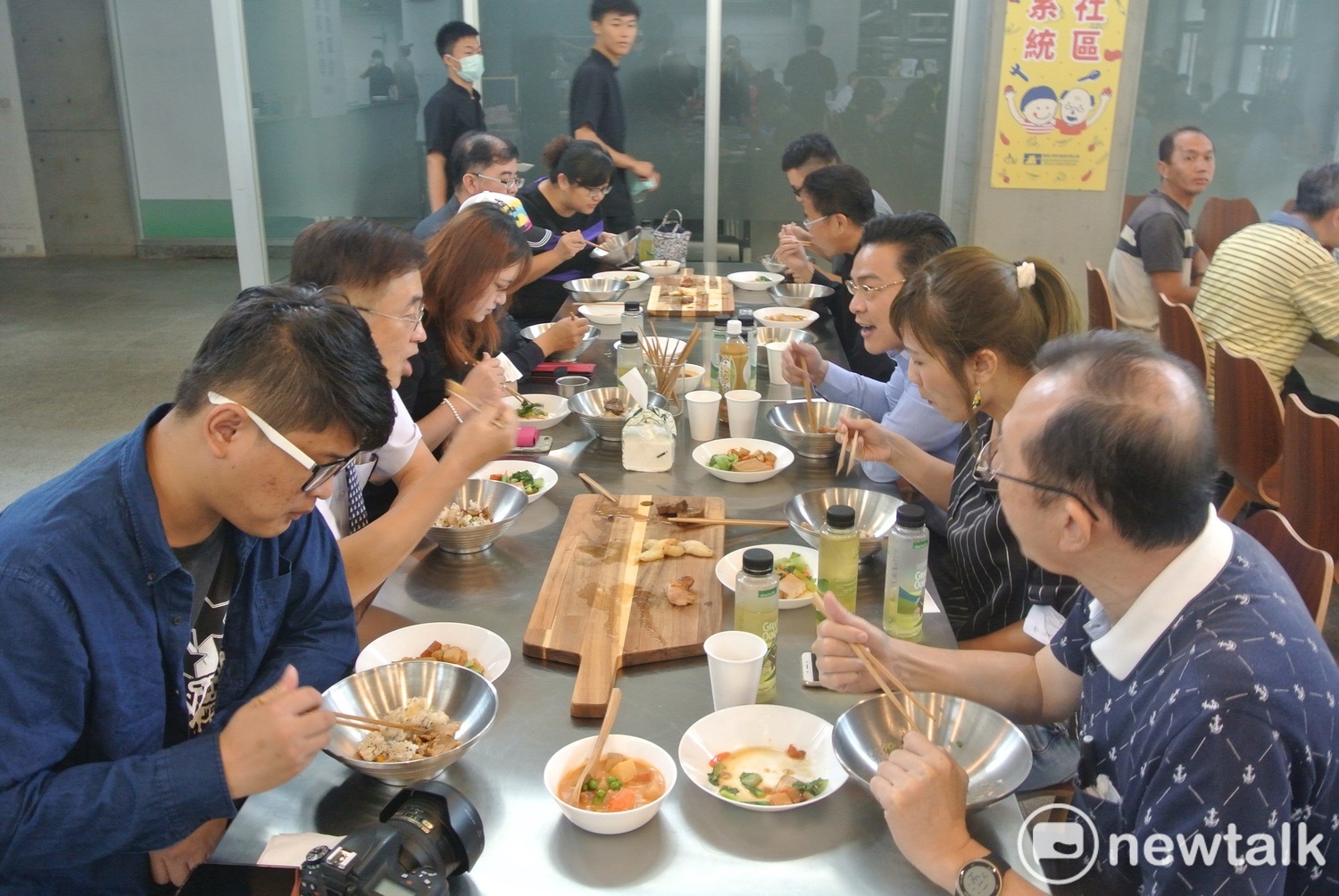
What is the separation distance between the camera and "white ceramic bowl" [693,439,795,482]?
8.14ft

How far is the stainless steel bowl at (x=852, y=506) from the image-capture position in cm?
220

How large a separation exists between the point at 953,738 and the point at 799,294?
10.2 feet

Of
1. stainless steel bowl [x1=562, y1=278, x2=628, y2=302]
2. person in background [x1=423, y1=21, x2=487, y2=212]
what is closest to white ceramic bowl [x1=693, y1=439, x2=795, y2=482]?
stainless steel bowl [x1=562, y1=278, x2=628, y2=302]

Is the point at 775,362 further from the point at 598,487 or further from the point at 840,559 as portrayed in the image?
the point at 840,559

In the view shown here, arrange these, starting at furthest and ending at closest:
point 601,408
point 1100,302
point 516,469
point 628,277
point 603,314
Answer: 1. point 628,277
2. point 1100,302
3. point 603,314
4. point 601,408
5. point 516,469

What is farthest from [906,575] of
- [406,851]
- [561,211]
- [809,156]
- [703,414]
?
[809,156]

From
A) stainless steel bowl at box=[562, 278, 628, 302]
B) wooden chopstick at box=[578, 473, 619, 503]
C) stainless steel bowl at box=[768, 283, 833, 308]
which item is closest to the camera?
wooden chopstick at box=[578, 473, 619, 503]

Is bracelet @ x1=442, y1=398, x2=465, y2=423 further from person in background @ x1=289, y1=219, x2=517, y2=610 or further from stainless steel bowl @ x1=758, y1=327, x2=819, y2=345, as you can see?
stainless steel bowl @ x1=758, y1=327, x2=819, y2=345

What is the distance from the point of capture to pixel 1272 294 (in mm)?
3875

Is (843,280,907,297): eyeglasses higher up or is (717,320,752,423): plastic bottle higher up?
(843,280,907,297): eyeglasses

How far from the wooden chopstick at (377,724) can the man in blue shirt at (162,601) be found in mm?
122

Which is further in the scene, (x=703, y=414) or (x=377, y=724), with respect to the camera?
(x=703, y=414)

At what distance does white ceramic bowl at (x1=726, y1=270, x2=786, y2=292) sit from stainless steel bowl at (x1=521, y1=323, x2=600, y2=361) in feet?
3.09

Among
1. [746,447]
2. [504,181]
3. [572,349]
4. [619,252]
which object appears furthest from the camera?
[619,252]
